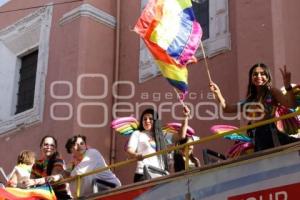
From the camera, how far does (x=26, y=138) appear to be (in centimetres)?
1381

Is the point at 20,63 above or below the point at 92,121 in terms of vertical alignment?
above

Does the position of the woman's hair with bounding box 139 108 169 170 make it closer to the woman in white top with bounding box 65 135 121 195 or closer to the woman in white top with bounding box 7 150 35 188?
the woman in white top with bounding box 65 135 121 195

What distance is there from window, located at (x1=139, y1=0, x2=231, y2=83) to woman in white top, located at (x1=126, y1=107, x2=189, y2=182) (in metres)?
3.12

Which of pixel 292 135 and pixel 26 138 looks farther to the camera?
pixel 26 138

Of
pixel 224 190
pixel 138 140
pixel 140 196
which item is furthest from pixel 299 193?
pixel 138 140

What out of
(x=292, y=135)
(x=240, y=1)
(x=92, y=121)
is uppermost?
(x=240, y=1)

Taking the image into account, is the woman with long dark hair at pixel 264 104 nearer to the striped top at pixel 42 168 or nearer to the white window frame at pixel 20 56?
the striped top at pixel 42 168

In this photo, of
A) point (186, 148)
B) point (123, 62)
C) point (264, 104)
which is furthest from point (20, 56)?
point (264, 104)

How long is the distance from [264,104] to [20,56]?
9261 mm

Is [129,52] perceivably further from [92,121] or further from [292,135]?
[292,135]

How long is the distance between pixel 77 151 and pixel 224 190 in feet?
8.19

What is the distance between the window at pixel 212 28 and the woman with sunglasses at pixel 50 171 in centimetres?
351

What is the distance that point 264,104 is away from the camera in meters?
7.07

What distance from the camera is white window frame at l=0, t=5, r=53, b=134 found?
45.6 feet
